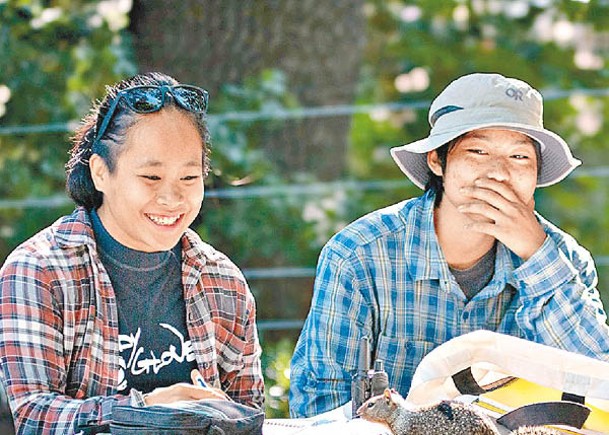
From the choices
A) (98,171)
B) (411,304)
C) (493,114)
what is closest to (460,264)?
(411,304)

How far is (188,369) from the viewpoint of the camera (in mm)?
2781

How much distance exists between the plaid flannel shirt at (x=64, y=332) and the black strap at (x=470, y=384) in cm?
56

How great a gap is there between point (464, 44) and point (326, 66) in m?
1.32

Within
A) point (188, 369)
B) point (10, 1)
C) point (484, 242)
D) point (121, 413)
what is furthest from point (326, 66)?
point (121, 413)

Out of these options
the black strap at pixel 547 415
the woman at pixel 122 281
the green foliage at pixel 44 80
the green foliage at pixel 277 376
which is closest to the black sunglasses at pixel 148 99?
the woman at pixel 122 281

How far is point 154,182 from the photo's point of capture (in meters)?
2.70

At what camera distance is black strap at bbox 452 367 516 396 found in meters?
2.60

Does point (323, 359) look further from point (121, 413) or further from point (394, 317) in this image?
point (121, 413)

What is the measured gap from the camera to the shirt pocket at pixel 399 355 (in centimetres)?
312

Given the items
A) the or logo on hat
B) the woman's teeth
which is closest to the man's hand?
the or logo on hat

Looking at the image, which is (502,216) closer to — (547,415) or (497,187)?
(497,187)

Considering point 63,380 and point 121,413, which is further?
point 63,380

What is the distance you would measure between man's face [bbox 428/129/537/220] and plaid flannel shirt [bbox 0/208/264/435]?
0.69 m

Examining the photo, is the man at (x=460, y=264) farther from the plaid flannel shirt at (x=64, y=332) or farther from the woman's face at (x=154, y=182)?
the woman's face at (x=154, y=182)
